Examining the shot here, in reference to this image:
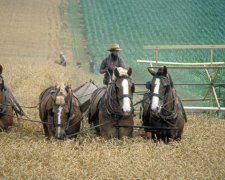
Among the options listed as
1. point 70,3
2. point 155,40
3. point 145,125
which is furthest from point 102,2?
point 145,125

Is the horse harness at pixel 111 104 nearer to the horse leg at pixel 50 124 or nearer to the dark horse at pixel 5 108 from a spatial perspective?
the horse leg at pixel 50 124

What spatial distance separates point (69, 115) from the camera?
1027cm

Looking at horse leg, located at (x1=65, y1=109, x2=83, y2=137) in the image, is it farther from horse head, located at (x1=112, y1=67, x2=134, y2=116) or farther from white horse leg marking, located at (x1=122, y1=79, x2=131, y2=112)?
white horse leg marking, located at (x1=122, y1=79, x2=131, y2=112)

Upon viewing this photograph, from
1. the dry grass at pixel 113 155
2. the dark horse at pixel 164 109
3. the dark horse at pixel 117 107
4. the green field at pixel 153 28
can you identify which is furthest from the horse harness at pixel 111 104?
the green field at pixel 153 28

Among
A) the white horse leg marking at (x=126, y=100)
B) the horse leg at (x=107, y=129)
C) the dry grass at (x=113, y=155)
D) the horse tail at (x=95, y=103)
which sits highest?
the white horse leg marking at (x=126, y=100)

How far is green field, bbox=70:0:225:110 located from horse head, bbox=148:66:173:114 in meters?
12.6

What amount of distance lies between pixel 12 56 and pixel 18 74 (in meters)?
8.87

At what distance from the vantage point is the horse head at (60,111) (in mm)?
9945

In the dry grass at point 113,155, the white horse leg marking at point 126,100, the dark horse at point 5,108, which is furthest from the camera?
the dark horse at point 5,108

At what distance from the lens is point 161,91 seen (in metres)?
9.95

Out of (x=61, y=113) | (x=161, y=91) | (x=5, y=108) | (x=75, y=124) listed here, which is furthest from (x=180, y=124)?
(x=5, y=108)

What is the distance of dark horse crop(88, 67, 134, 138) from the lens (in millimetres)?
9734

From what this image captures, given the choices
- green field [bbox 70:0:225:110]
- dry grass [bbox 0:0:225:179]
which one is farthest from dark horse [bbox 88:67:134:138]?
green field [bbox 70:0:225:110]

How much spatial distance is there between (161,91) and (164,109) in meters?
0.39
